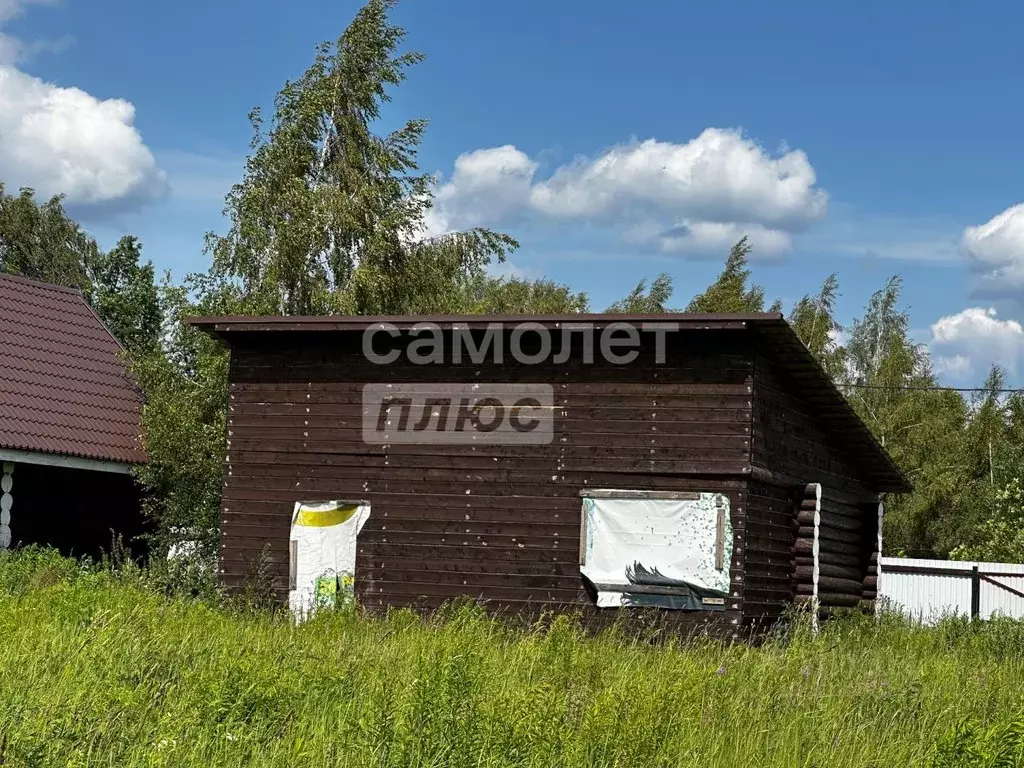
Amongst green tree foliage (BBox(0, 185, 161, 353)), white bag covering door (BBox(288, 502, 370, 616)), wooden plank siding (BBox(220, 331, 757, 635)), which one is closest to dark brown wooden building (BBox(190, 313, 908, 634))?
wooden plank siding (BBox(220, 331, 757, 635))

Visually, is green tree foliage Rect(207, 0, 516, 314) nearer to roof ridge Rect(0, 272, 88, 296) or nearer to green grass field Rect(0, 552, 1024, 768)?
roof ridge Rect(0, 272, 88, 296)

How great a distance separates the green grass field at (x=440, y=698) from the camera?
726 centimetres

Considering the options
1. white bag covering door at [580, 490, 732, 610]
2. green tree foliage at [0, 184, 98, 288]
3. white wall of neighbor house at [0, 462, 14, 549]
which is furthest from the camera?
green tree foliage at [0, 184, 98, 288]

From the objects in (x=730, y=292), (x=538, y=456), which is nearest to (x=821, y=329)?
(x=730, y=292)

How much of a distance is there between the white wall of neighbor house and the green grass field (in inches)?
241

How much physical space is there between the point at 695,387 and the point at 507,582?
3.33 metres

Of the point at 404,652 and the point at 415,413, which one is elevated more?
the point at 415,413

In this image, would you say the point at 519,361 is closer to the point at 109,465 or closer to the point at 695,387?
the point at 695,387

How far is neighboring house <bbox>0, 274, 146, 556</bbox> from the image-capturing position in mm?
18797

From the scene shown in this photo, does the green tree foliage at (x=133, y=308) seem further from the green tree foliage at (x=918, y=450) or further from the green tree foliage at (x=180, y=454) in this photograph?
the green tree foliage at (x=918, y=450)

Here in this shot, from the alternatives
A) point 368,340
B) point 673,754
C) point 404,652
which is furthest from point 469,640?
point 368,340

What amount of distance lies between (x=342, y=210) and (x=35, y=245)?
61.1 feet

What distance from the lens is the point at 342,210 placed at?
24.8 meters

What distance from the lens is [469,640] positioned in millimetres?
10914
